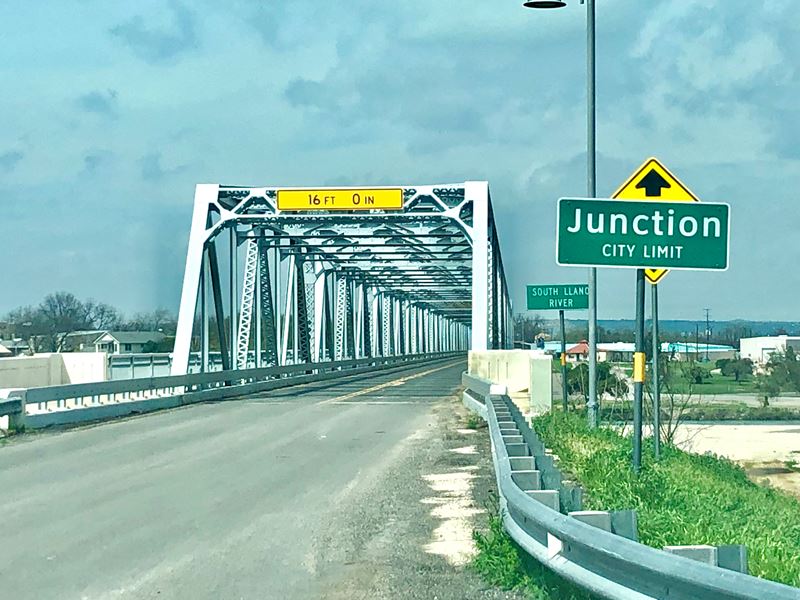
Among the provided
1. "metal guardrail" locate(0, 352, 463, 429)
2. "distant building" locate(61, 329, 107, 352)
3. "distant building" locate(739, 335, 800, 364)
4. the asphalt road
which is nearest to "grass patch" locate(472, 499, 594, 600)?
the asphalt road

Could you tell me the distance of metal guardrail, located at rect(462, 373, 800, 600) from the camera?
425cm

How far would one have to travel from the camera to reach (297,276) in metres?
51.9

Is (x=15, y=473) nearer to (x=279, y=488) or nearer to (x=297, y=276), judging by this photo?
(x=279, y=488)

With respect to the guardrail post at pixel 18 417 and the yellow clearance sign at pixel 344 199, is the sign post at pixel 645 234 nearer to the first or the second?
the guardrail post at pixel 18 417

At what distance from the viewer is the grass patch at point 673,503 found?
716 centimetres

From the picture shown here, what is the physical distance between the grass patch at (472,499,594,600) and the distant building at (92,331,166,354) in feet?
219

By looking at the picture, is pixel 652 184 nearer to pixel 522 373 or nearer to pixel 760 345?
pixel 522 373

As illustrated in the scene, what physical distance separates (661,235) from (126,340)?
2873 inches

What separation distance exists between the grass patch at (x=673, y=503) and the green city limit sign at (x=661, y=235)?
186cm

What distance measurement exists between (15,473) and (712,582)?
11.1 m

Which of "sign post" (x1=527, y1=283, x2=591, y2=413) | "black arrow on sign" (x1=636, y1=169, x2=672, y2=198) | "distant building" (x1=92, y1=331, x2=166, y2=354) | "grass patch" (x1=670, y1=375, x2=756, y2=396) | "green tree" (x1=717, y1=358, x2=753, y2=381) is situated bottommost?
"grass patch" (x1=670, y1=375, x2=756, y2=396)

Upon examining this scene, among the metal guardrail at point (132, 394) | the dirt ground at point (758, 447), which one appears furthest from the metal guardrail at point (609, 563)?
the dirt ground at point (758, 447)

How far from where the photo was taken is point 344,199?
3769cm

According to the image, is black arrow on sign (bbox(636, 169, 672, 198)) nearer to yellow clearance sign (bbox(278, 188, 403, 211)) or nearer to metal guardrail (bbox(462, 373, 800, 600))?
metal guardrail (bbox(462, 373, 800, 600))
